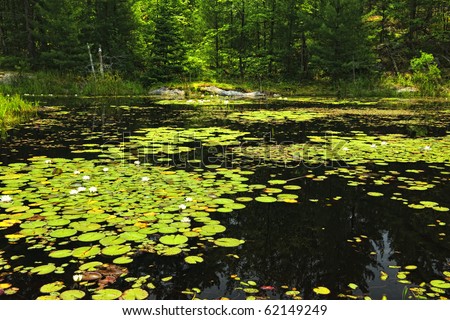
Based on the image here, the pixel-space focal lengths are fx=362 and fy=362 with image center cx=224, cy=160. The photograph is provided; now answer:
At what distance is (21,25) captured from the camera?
2577cm

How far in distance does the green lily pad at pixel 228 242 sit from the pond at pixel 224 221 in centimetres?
2

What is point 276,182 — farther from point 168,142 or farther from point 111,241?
point 168,142

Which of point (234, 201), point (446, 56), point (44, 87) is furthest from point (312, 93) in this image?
point (234, 201)

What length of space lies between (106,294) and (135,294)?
17 cm

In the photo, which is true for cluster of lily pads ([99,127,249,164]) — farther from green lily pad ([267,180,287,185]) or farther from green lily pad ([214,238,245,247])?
green lily pad ([214,238,245,247])

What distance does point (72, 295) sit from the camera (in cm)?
221

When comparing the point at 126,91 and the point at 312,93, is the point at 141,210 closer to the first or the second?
the point at 126,91

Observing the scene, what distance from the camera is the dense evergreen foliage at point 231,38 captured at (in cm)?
2262

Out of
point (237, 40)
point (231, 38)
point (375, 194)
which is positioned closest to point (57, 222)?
point (375, 194)

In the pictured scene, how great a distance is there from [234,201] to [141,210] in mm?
1016

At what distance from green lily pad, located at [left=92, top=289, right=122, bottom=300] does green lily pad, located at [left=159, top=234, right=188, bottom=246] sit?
0.72 m

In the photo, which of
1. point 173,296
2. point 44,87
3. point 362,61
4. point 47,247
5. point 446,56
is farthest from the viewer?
point 446,56

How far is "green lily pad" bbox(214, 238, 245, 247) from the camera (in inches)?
118

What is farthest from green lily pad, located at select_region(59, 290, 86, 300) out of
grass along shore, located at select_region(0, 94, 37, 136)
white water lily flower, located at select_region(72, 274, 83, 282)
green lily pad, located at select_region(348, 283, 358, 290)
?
grass along shore, located at select_region(0, 94, 37, 136)
